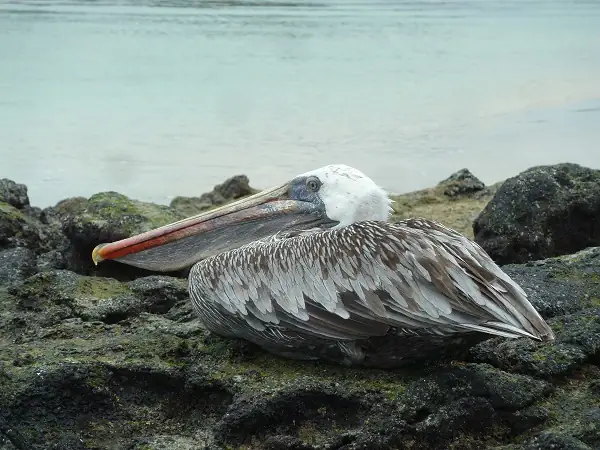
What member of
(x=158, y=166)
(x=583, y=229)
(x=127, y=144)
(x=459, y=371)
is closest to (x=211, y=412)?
(x=459, y=371)

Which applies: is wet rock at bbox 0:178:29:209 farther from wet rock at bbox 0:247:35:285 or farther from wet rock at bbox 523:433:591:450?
wet rock at bbox 523:433:591:450

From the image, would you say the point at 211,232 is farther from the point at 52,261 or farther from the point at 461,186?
the point at 461,186

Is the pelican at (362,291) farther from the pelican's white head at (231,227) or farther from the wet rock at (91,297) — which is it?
the wet rock at (91,297)

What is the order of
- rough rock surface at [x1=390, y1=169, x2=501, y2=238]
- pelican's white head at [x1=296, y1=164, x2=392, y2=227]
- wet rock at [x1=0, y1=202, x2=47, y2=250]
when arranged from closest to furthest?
pelican's white head at [x1=296, y1=164, x2=392, y2=227]
wet rock at [x1=0, y1=202, x2=47, y2=250]
rough rock surface at [x1=390, y1=169, x2=501, y2=238]

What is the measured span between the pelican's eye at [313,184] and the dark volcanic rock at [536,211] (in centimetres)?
167

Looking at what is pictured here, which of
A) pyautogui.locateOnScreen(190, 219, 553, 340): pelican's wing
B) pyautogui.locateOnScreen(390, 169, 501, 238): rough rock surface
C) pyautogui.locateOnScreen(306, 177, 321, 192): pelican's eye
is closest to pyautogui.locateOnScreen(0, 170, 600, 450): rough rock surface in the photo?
pyautogui.locateOnScreen(190, 219, 553, 340): pelican's wing

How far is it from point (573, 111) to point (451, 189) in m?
5.39

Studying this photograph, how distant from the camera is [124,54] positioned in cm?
1744

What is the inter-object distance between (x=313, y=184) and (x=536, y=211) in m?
1.81

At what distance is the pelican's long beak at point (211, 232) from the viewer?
4.73 meters

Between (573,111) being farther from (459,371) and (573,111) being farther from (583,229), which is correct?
(459,371)

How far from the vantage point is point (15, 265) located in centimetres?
530

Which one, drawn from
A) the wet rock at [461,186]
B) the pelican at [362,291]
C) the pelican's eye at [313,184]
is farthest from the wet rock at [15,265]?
the wet rock at [461,186]

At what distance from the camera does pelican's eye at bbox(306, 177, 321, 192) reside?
15.2 ft
